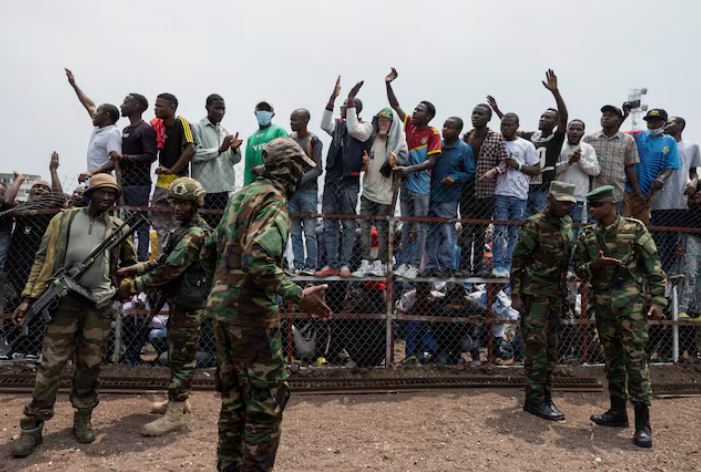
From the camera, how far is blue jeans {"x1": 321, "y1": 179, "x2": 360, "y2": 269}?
626cm

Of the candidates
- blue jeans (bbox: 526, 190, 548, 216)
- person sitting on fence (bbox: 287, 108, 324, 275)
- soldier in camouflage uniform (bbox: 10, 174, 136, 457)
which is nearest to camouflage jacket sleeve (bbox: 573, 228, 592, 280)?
blue jeans (bbox: 526, 190, 548, 216)

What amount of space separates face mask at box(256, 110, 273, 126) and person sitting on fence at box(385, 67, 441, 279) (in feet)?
5.64

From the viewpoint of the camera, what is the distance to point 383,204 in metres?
6.33

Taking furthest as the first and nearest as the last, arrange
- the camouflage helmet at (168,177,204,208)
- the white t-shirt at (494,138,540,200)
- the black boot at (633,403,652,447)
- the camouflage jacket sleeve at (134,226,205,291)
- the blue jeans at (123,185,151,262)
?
the white t-shirt at (494,138,540,200) → the blue jeans at (123,185,151,262) → the black boot at (633,403,652,447) → the camouflage helmet at (168,177,204,208) → the camouflage jacket sleeve at (134,226,205,291)

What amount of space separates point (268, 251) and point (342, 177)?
3581 millimetres

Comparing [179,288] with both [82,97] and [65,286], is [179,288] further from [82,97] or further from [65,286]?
[82,97]

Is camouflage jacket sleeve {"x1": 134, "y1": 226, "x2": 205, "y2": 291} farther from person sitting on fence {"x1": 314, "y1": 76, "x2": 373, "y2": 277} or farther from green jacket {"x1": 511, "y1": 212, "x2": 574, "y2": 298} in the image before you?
green jacket {"x1": 511, "y1": 212, "x2": 574, "y2": 298}

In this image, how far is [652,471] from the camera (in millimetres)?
4246

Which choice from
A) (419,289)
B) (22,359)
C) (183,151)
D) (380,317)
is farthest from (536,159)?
(22,359)

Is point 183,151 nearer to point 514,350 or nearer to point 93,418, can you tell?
point 93,418

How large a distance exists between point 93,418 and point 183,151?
9.88 ft

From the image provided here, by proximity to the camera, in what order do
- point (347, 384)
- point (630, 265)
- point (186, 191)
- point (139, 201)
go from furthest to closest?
point (139, 201), point (347, 384), point (630, 265), point (186, 191)

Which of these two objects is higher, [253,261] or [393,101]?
[393,101]

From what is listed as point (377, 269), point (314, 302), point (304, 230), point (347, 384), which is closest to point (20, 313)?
point (314, 302)
